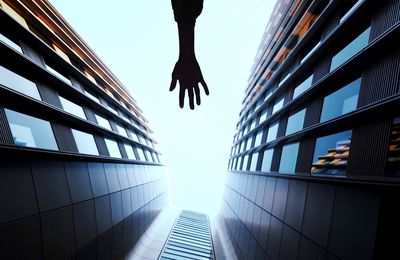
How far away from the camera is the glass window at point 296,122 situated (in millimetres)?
14203

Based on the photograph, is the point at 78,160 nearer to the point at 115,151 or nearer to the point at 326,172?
the point at 115,151

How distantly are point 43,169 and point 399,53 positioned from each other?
40.1ft

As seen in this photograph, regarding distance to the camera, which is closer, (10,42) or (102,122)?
(10,42)

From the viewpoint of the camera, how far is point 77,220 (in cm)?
1236

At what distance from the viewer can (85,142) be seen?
604 inches

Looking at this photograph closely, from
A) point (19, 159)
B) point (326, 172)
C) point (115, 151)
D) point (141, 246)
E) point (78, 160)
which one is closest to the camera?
point (19, 159)

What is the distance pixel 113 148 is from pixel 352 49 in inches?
627

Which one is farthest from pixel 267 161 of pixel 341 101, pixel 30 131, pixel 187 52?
pixel 187 52

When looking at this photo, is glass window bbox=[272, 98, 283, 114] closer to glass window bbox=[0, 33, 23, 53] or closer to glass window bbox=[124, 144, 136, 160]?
glass window bbox=[124, 144, 136, 160]

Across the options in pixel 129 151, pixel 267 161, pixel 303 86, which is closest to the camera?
pixel 303 86

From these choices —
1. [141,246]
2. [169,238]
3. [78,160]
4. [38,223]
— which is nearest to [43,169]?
[38,223]

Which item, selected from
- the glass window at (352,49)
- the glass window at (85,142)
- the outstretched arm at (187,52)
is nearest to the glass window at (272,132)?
the glass window at (352,49)

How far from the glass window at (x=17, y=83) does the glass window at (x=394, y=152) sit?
41.2 ft

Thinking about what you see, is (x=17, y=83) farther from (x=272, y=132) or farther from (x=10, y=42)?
(x=272, y=132)
